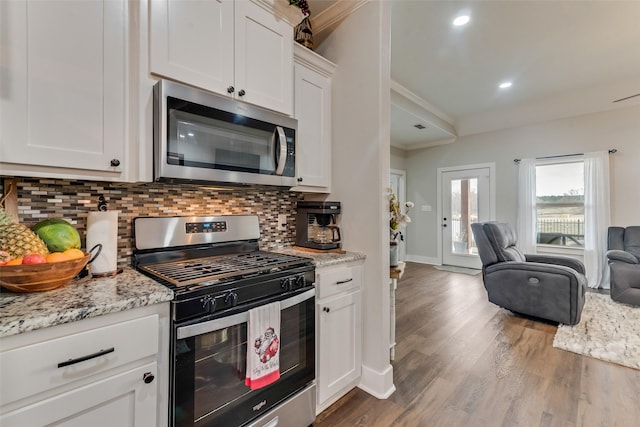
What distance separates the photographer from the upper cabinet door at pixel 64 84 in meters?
0.96

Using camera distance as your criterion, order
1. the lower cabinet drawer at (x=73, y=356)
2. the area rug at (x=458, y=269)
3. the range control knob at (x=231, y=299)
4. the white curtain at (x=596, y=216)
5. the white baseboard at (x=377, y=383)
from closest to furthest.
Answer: the lower cabinet drawer at (x=73, y=356)
the range control knob at (x=231, y=299)
the white baseboard at (x=377, y=383)
the white curtain at (x=596, y=216)
the area rug at (x=458, y=269)

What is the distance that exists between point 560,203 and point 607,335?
2771 mm

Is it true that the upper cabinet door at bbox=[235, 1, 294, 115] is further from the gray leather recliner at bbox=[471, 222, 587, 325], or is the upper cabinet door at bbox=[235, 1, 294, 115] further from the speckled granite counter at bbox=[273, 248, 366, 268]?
the gray leather recliner at bbox=[471, 222, 587, 325]

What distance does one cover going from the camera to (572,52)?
320 centimetres

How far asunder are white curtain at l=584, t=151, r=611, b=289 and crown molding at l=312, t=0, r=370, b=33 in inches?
183

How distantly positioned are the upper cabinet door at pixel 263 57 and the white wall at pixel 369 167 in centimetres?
49

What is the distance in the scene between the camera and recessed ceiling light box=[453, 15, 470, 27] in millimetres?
2574

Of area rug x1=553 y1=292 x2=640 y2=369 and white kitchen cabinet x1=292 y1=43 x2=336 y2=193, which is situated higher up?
white kitchen cabinet x1=292 y1=43 x2=336 y2=193

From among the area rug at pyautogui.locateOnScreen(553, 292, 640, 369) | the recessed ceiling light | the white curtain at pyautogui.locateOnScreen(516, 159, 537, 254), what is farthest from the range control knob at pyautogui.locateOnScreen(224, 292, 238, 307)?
the white curtain at pyautogui.locateOnScreen(516, 159, 537, 254)

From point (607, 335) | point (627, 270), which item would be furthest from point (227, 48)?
point (627, 270)

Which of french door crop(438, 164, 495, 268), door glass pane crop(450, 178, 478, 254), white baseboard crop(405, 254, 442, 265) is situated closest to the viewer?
french door crop(438, 164, 495, 268)

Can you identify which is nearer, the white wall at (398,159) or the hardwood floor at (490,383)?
the hardwood floor at (490,383)

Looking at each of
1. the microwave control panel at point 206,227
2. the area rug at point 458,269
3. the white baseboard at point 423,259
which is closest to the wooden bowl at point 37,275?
the microwave control panel at point 206,227

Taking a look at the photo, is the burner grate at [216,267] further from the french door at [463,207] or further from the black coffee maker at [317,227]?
the french door at [463,207]
